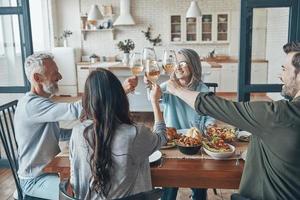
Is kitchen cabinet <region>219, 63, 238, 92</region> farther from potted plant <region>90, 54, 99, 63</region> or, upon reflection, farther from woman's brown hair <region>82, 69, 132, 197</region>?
woman's brown hair <region>82, 69, 132, 197</region>

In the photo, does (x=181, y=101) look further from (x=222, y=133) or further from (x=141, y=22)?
(x=141, y=22)

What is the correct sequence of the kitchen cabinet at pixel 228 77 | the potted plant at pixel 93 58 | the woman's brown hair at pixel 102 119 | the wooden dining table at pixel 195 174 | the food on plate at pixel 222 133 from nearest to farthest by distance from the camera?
the woman's brown hair at pixel 102 119 → the wooden dining table at pixel 195 174 → the food on plate at pixel 222 133 → the kitchen cabinet at pixel 228 77 → the potted plant at pixel 93 58

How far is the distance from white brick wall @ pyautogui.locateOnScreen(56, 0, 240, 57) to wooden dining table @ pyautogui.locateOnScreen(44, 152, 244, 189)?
7033 mm

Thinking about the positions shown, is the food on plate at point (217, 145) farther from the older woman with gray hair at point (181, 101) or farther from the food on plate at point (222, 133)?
the older woman with gray hair at point (181, 101)

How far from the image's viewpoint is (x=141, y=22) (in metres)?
Result: 8.42

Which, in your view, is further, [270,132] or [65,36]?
[65,36]

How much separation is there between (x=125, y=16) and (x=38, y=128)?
6.67m

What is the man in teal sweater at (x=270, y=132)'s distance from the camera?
1142 millimetres

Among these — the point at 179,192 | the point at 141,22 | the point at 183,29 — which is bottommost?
the point at 179,192

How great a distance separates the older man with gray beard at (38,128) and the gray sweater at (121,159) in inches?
21.5

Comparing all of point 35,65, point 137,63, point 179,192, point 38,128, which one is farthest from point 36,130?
point 179,192

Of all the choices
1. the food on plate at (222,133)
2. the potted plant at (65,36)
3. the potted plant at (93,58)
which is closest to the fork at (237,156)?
the food on plate at (222,133)

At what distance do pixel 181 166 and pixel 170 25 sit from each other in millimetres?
7121

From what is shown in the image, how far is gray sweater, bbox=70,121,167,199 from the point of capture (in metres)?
1.23
